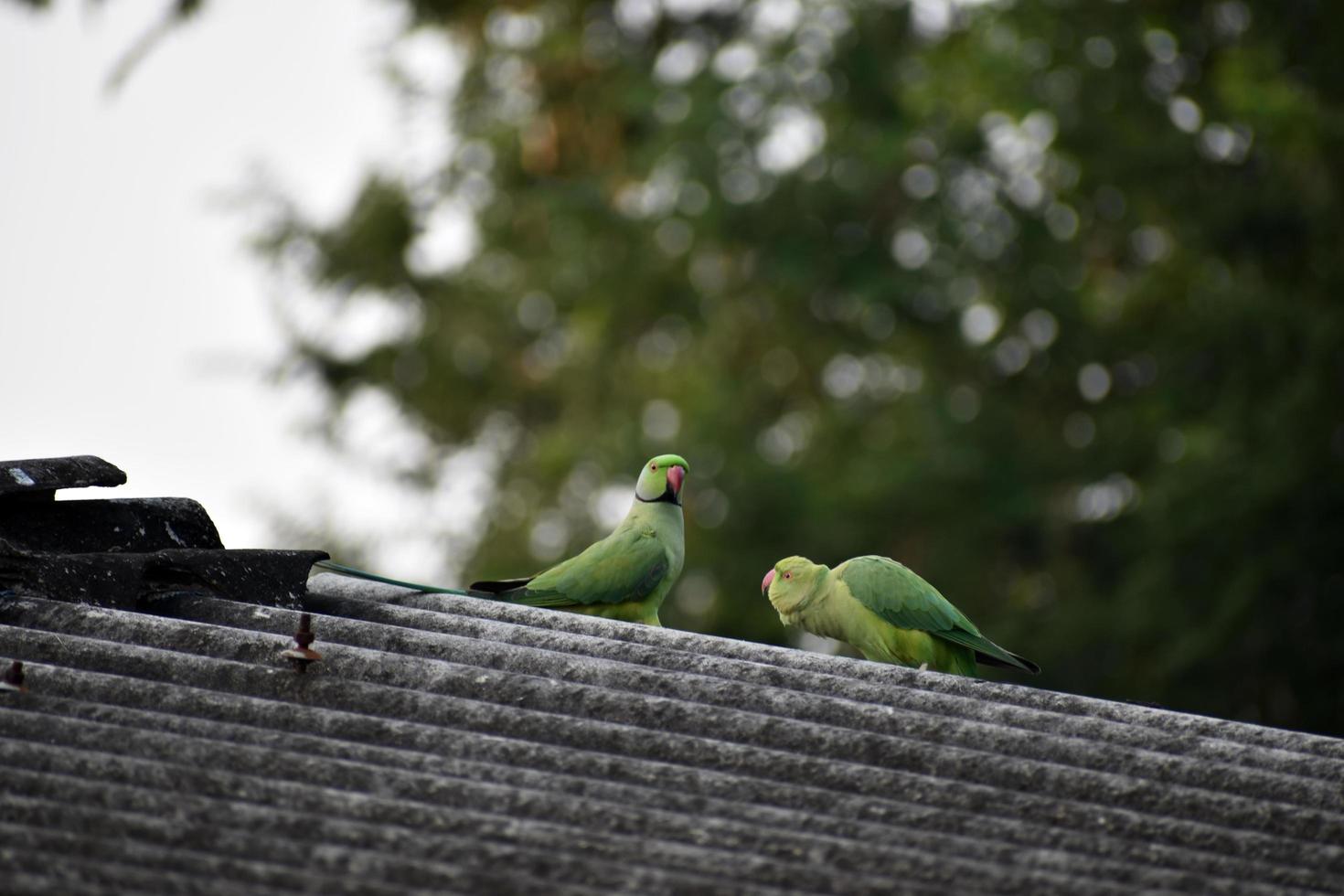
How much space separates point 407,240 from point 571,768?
75.2 feet

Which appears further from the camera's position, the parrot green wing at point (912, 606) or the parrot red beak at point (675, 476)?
the parrot red beak at point (675, 476)

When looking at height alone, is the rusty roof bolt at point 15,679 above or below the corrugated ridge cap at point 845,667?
below

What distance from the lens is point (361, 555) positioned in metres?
23.3

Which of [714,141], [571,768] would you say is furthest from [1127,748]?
[714,141]

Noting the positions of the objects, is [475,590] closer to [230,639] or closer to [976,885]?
[230,639]

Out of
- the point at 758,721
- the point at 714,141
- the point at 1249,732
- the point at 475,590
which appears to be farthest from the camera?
the point at 714,141

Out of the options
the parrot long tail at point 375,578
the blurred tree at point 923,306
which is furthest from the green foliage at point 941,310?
the parrot long tail at point 375,578

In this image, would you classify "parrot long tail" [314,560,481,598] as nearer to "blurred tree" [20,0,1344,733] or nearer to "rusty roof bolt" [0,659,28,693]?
"rusty roof bolt" [0,659,28,693]

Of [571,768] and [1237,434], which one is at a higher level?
[1237,434]

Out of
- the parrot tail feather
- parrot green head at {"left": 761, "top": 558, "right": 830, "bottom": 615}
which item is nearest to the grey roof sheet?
the parrot tail feather

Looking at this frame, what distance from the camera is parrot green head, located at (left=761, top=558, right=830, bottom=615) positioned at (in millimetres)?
5777

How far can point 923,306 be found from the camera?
21.3m

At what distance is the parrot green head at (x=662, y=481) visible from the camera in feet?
Answer: 21.2

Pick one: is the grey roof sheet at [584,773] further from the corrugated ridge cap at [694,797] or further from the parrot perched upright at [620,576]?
the parrot perched upright at [620,576]
